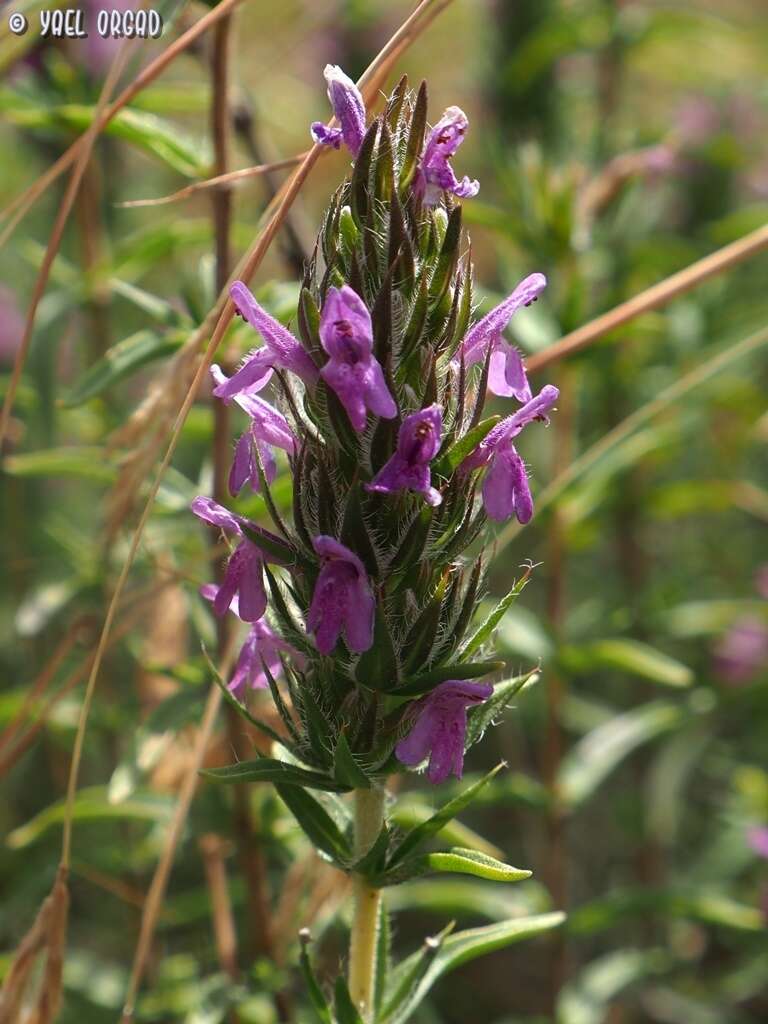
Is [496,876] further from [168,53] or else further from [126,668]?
[126,668]

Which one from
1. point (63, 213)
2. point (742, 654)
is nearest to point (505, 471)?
point (63, 213)

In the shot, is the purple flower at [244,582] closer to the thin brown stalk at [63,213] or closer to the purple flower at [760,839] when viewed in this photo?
the thin brown stalk at [63,213]

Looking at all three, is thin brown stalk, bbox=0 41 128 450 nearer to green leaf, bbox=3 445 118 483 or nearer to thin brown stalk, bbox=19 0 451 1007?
thin brown stalk, bbox=19 0 451 1007

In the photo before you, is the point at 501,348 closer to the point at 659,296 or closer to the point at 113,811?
the point at 659,296

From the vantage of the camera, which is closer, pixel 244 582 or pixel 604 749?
pixel 244 582

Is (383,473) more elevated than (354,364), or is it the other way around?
(354,364)

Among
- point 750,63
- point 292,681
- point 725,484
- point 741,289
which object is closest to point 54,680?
point 292,681
